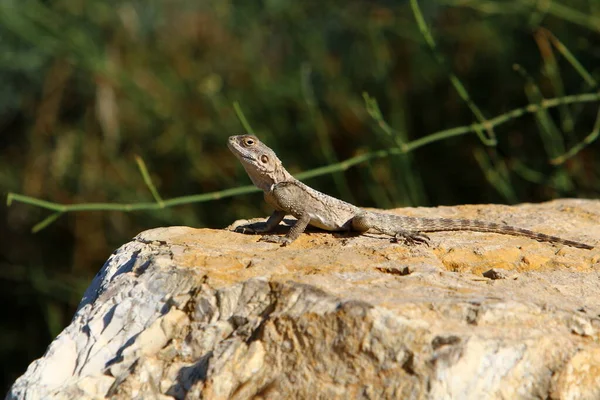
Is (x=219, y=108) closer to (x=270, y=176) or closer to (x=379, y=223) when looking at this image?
(x=270, y=176)

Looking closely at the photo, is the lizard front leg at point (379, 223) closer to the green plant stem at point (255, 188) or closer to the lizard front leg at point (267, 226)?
the lizard front leg at point (267, 226)

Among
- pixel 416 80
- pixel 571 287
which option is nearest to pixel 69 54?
pixel 416 80

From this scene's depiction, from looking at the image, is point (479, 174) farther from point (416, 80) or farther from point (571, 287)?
point (571, 287)

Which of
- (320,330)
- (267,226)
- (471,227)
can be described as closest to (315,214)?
(267,226)

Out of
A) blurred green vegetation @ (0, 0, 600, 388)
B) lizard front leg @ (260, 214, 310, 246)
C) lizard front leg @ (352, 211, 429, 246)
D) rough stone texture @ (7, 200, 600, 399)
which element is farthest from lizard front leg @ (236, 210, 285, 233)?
blurred green vegetation @ (0, 0, 600, 388)

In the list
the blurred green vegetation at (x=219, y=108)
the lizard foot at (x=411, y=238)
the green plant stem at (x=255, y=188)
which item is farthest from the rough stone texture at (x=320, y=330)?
the blurred green vegetation at (x=219, y=108)
